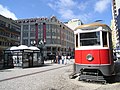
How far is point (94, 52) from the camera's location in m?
9.20

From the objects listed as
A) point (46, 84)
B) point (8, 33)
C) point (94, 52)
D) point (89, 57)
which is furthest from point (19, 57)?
point (8, 33)

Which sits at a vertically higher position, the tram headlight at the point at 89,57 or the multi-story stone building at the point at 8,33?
the multi-story stone building at the point at 8,33

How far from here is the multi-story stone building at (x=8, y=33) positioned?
175 ft

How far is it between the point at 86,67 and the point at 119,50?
90.2ft

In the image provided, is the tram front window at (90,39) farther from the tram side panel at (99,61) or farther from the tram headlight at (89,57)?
the tram headlight at (89,57)

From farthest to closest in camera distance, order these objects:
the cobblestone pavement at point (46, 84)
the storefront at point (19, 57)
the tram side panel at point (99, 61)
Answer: the storefront at point (19, 57) < the tram side panel at point (99, 61) < the cobblestone pavement at point (46, 84)

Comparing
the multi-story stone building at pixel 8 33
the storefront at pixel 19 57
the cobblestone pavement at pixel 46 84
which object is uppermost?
the multi-story stone building at pixel 8 33

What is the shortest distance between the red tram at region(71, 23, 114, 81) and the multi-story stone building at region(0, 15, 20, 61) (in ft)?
145

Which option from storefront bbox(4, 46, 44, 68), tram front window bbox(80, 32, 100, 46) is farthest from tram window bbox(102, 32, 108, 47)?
storefront bbox(4, 46, 44, 68)

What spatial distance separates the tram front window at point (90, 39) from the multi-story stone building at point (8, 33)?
Answer: 145 feet

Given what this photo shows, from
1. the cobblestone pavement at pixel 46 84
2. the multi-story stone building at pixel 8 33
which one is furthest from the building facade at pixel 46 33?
the cobblestone pavement at pixel 46 84

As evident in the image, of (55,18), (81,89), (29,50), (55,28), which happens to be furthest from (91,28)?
(55,18)

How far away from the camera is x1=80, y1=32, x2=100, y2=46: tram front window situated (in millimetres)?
9365

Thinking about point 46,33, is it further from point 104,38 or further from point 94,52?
point 94,52
